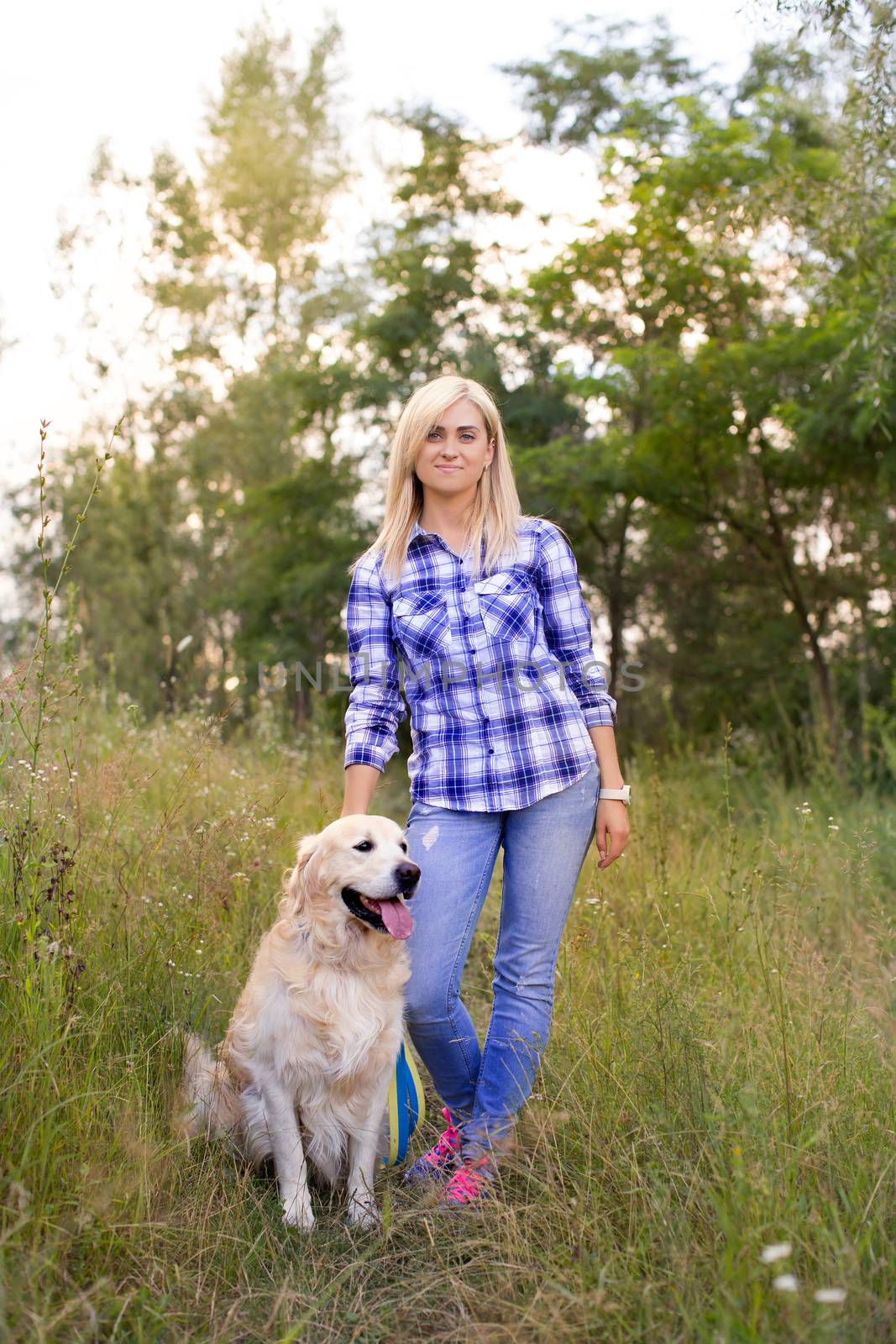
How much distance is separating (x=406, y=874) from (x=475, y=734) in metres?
0.43

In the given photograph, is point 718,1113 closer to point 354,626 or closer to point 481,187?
point 354,626

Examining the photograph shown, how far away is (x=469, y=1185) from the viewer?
2.70 m

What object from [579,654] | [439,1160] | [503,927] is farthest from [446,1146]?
[579,654]

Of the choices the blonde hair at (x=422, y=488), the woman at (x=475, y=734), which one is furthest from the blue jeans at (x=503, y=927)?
the blonde hair at (x=422, y=488)

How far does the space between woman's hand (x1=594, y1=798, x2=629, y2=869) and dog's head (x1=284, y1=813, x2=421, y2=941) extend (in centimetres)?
56

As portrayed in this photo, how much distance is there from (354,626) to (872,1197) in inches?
77.3

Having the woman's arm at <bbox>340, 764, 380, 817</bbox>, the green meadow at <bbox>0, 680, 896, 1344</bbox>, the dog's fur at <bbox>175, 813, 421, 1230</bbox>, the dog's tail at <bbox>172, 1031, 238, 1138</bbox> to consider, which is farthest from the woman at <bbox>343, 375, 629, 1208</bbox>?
the dog's tail at <bbox>172, 1031, 238, 1138</bbox>

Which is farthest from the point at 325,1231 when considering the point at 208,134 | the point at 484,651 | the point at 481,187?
the point at 208,134

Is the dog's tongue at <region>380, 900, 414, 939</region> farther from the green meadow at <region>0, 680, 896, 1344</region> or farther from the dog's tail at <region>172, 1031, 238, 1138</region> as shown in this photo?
the dog's tail at <region>172, 1031, 238, 1138</region>

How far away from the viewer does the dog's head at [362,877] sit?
9.22 ft

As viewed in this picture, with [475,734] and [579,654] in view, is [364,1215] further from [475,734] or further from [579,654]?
[579,654]

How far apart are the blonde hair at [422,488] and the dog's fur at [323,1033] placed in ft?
2.76

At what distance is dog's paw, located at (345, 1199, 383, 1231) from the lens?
278 centimetres

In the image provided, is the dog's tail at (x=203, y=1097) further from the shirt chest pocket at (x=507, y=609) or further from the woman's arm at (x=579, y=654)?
the shirt chest pocket at (x=507, y=609)
